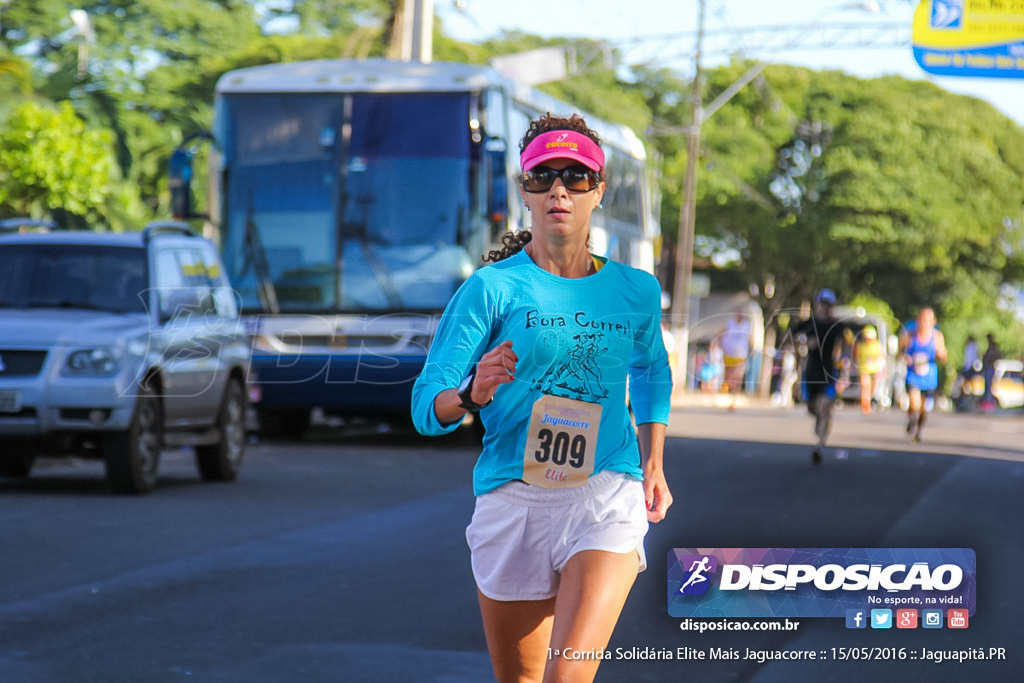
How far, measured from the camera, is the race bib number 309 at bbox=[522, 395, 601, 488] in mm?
3854

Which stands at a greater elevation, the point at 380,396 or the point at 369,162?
the point at 369,162

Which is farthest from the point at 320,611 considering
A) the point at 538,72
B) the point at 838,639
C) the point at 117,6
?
the point at 117,6

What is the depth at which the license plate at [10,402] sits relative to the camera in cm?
1150

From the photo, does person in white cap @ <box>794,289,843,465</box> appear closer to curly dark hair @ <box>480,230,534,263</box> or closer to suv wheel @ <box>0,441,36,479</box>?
suv wheel @ <box>0,441,36,479</box>

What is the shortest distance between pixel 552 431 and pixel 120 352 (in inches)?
331

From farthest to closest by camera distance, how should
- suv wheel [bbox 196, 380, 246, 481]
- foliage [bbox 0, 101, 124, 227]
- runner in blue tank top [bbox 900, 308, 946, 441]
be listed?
1. foliage [bbox 0, 101, 124, 227]
2. runner in blue tank top [bbox 900, 308, 946, 441]
3. suv wheel [bbox 196, 380, 246, 481]

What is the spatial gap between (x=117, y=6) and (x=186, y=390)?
1134 inches

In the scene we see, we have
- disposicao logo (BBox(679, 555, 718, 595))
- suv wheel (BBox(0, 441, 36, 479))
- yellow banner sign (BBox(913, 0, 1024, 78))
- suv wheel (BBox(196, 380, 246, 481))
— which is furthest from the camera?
suv wheel (BBox(196, 380, 246, 481))

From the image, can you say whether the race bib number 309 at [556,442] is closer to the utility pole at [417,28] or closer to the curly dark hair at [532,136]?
the curly dark hair at [532,136]

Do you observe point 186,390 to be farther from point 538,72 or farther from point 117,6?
point 117,6

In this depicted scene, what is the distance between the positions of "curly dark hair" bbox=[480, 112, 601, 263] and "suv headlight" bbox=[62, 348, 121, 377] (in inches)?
313

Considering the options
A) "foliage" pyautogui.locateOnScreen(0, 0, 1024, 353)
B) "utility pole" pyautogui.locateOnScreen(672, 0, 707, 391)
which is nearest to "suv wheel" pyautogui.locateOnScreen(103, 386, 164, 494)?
"foliage" pyautogui.locateOnScreen(0, 0, 1024, 353)

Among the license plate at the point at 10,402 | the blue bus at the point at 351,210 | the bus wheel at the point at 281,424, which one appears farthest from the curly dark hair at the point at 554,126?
the bus wheel at the point at 281,424

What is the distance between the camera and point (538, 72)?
3184 centimetres
